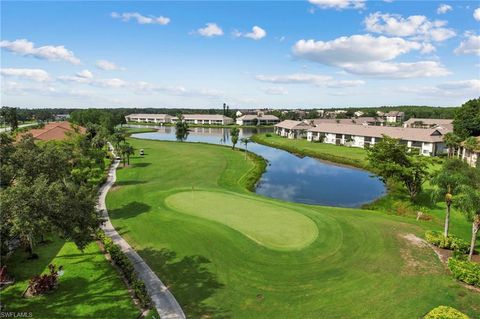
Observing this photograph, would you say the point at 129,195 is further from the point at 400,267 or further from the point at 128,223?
the point at 400,267

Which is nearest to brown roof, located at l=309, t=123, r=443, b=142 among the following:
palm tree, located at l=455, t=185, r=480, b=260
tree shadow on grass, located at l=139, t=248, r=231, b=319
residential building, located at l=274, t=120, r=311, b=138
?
residential building, located at l=274, t=120, r=311, b=138

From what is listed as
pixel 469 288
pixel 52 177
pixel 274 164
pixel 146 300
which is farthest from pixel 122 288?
pixel 274 164

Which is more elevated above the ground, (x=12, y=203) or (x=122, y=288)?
(x=12, y=203)

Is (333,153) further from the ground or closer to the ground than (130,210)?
further from the ground

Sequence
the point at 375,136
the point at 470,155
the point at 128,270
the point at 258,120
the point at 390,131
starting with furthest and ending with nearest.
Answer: the point at 258,120
the point at 375,136
the point at 390,131
the point at 470,155
the point at 128,270

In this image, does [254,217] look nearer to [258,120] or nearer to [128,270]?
[128,270]

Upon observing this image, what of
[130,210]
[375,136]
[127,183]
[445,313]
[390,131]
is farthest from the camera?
[375,136]

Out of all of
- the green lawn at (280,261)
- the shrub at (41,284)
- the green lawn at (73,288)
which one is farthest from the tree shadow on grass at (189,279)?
the shrub at (41,284)

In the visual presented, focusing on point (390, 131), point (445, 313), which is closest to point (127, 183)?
point (445, 313)
